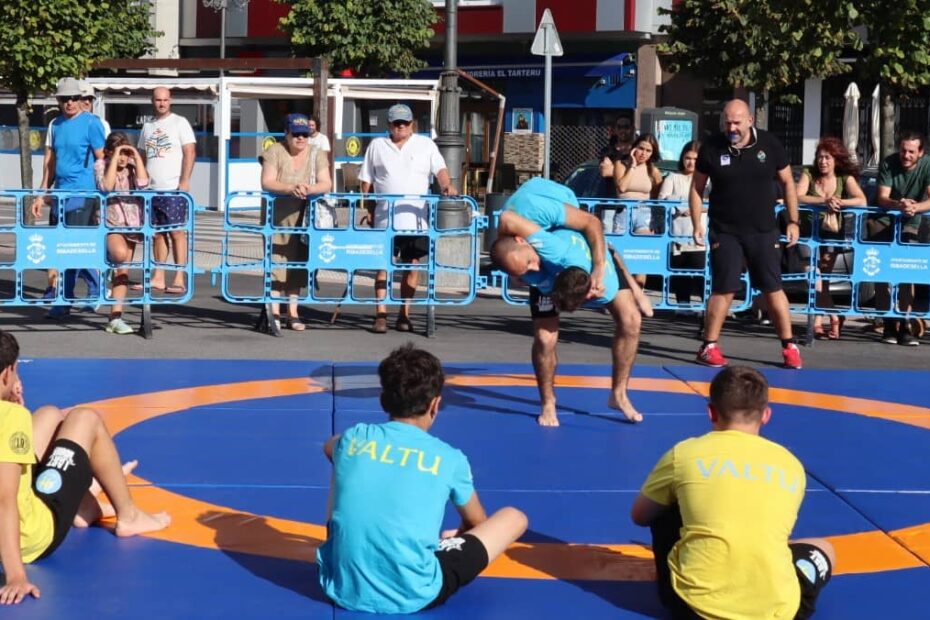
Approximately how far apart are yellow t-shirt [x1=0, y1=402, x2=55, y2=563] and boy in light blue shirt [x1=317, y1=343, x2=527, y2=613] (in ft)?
3.50

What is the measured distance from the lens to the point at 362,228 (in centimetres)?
1264

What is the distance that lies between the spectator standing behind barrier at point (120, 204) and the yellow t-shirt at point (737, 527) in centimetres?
789

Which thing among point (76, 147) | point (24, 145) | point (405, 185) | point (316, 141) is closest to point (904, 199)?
point (405, 185)

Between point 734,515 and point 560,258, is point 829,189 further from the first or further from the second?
point 734,515

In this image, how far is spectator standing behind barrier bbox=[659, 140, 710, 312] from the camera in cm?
1295

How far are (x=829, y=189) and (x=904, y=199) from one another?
2.39ft

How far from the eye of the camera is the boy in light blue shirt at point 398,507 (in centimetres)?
521

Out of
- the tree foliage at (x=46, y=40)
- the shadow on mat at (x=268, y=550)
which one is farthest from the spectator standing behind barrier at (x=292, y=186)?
the shadow on mat at (x=268, y=550)

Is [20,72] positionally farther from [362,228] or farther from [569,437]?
[569,437]

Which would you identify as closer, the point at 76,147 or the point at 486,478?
the point at 486,478

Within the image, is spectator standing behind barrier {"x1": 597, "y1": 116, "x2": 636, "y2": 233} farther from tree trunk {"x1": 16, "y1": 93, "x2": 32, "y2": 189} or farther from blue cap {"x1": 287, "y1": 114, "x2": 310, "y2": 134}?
tree trunk {"x1": 16, "y1": 93, "x2": 32, "y2": 189}

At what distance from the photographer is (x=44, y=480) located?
5.70 meters

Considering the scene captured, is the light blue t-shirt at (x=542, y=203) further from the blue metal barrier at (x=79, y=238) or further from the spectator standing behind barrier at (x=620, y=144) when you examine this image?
the spectator standing behind barrier at (x=620, y=144)

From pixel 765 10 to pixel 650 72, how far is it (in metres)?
18.5
